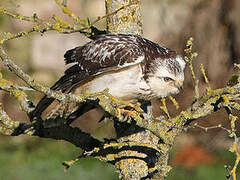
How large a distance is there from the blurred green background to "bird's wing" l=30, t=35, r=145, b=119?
371 centimetres

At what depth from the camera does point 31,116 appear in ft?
12.3

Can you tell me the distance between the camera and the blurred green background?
9320 millimetres

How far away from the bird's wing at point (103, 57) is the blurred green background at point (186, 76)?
371 cm

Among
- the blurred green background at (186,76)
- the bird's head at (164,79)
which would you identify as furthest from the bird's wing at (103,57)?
the blurred green background at (186,76)

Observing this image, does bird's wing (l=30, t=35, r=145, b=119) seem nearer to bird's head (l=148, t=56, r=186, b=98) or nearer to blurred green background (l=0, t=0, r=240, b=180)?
bird's head (l=148, t=56, r=186, b=98)

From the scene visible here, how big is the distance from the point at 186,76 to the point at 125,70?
5.64m

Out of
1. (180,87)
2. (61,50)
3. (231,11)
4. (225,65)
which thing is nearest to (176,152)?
(225,65)

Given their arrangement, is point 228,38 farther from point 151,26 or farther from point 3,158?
point 3,158

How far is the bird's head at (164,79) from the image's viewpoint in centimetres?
474

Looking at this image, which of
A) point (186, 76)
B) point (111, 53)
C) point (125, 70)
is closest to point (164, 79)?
point (125, 70)

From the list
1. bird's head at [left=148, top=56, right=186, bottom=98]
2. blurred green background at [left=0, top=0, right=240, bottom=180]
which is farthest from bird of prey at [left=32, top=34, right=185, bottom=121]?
blurred green background at [left=0, top=0, right=240, bottom=180]

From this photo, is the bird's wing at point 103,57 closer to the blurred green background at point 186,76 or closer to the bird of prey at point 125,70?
the bird of prey at point 125,70

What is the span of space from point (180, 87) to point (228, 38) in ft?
22.8

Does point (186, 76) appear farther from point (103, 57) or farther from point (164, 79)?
point (103, 57)
